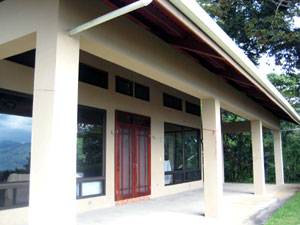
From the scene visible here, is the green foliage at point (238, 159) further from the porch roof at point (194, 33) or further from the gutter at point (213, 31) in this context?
the gutter at point (213, 31)

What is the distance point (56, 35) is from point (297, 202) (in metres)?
8.11

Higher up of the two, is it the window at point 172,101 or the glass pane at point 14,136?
the window at point 172,101

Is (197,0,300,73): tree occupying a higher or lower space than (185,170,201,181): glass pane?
higher

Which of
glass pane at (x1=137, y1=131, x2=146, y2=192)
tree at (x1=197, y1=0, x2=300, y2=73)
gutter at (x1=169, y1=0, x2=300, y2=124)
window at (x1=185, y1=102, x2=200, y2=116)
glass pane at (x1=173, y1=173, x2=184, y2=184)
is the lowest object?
glass pane at (x1=173, y1=173, x2=184, y2=184)

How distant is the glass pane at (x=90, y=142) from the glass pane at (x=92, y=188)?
19cm

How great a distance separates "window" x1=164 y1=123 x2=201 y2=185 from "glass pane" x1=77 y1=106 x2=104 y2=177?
10.9 ft

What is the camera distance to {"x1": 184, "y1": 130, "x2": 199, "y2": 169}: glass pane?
1202cm

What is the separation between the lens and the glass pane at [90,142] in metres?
7.26

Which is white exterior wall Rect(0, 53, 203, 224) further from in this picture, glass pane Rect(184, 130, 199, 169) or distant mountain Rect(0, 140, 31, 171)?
distant mountain Rect(0, 140, 31, 171)

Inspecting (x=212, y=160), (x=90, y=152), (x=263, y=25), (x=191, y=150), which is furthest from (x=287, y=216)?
(x=263, y=25)

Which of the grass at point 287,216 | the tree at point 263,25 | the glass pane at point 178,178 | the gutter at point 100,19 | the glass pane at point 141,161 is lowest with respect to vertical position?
the grass at point 287,216

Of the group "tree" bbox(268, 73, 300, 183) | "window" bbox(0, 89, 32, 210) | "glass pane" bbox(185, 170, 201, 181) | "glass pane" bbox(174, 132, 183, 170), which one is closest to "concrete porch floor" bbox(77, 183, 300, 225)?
"window" bbox(0, 89, 32, 210)

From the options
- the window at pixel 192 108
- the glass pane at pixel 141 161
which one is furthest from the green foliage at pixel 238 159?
the glass pane at pixel 141 161

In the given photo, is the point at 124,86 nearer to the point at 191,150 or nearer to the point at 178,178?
the point at 178,178
